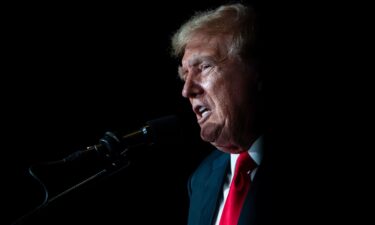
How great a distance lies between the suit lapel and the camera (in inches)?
68.5

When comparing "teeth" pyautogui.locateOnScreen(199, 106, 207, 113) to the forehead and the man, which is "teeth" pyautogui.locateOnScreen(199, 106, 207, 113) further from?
the forehead

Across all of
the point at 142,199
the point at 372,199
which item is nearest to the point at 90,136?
the point at 142,199

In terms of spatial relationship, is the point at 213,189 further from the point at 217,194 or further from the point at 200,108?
the point at 200,108

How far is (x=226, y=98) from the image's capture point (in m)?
1.72

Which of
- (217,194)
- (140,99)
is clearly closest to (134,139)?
(217,194)

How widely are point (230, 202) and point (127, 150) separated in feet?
2.10

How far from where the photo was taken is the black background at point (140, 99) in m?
1.75

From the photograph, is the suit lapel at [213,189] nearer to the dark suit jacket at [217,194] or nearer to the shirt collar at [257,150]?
the dark suit jacket at [217,194]

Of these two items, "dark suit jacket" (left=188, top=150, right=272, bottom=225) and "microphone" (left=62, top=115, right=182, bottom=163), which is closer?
"microphone" (left=62, top=115, right=182, bottom=163)

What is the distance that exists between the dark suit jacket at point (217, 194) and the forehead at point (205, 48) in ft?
A: 2.02

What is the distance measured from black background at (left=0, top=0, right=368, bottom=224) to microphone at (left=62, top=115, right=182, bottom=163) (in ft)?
0.69

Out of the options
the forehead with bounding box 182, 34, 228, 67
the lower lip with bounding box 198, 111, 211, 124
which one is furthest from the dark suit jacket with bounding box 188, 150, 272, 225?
the forehead with bounding box 182, 34, 228, 67

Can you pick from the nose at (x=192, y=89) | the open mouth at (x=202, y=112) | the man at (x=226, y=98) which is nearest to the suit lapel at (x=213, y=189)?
the man at (x=226, y=98)

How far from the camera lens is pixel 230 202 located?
5.29 ft
